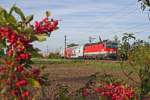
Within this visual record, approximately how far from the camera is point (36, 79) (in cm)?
374

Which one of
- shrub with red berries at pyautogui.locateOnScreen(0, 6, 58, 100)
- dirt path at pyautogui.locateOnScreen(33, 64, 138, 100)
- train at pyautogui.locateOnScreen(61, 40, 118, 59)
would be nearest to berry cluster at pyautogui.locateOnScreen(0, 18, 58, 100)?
shrub with red berries at pyautogui.locateOnScreen(0, 6, 58, 100)

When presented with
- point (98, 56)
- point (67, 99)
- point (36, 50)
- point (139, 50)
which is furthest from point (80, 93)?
point (98, 56)

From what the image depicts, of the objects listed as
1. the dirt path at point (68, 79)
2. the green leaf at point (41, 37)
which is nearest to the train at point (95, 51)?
the dirt path at point (68, 79)

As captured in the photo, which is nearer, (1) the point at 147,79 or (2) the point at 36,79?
(2) the point at 36,79

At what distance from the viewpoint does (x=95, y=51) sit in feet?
257

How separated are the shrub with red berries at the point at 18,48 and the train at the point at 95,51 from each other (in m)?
59.6

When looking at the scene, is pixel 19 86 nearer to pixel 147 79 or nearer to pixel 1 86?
pixel 1 86

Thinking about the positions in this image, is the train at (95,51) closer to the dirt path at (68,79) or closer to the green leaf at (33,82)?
the dirt path at (68,79)

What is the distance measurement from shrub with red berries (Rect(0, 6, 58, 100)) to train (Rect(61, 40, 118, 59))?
195ft

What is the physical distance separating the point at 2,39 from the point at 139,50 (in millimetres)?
4789

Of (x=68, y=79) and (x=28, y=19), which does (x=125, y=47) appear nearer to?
(x=28, y=19)

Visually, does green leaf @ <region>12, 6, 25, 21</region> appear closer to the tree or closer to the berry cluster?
the berry cluster

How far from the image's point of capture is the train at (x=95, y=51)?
7156cm

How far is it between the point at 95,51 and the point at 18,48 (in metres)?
74.9
